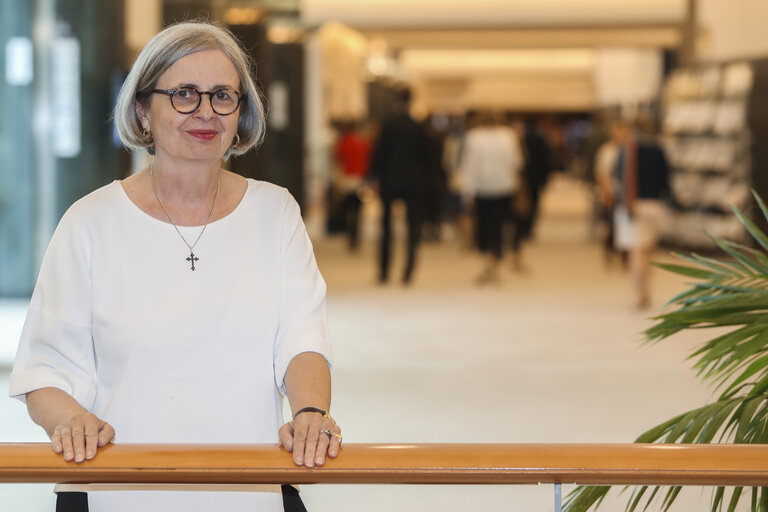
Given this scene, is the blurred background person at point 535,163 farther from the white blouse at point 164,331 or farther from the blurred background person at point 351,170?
the white blouse at point 164,331

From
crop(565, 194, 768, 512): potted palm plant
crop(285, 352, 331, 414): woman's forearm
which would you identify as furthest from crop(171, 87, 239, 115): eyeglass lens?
crop(565, 194, 768, 512): potted palm plant

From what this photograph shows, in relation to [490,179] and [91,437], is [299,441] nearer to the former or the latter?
[91,437]

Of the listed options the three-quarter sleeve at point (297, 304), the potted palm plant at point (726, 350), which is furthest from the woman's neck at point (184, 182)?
the potted palm plant at point (726, 350)

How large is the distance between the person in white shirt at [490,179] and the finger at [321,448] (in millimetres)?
10490

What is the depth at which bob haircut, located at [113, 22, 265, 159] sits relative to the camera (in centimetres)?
204

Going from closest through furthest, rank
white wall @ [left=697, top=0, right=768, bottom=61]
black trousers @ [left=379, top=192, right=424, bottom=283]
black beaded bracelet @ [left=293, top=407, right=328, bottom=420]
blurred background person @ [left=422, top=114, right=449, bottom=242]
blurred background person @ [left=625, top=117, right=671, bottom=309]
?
black beaded bracelet @ [left=293, top=407, right=328, bottom=420] → blurred background person @ [left=625, top=117, right=671, bottom=309] → black trousers @ [left=379, top=192, right=424, bottom=283] → white wall @ [left=697, top=0, right=768, bottom=61] → blurred background person @ [left=422, top=114, right=449, bottom=242]

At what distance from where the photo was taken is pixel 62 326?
203 cm

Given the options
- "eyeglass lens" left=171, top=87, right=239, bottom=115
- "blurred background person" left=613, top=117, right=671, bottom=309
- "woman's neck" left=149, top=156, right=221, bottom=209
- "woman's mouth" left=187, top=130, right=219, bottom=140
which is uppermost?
"eyeglass lens" left=171, top=87, right=239, bottom=115

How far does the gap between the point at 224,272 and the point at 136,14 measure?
956 centimetres

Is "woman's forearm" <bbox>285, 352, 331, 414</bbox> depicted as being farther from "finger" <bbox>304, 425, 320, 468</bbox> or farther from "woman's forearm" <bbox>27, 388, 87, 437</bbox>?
"woman's forearm" <bbox>27, 388, 87, 437</bbox>

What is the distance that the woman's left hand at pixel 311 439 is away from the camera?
5.51ft

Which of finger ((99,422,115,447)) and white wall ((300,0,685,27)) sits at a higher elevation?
white wall ((300,0,685,27))

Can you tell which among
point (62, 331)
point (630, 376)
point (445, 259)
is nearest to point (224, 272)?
point (62, 331)

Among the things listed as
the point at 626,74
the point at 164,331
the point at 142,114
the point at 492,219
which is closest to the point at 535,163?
the point at 492,219
